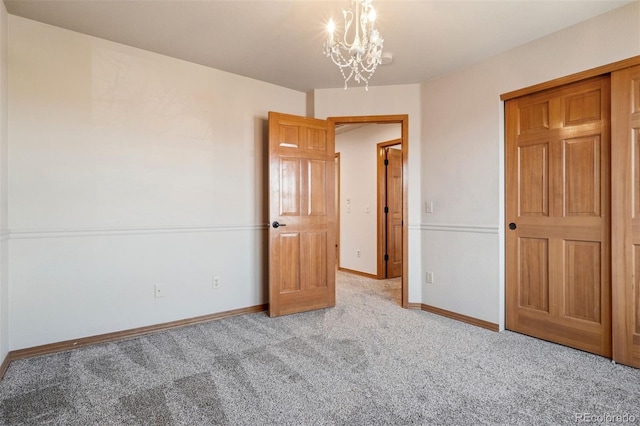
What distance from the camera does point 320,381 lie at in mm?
2039

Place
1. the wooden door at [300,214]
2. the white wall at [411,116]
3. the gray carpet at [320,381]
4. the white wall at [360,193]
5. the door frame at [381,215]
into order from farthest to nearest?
the white wall at [360,193], the door frame at [381,215], the white wall at [411,116], the wooden door at [300,214], the gray carpet at [320,381]

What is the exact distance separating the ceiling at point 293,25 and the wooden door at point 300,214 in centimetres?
68

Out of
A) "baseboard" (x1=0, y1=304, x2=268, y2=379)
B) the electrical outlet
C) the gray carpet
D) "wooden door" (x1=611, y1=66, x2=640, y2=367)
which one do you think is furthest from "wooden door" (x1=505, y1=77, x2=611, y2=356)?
the electrical outlet

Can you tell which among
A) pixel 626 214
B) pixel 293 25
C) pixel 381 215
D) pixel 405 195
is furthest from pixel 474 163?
pixel 381 215

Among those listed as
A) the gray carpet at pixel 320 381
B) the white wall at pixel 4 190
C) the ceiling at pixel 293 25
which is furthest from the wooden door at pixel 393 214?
the white wall at pixel 4 190

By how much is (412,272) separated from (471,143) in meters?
1.45

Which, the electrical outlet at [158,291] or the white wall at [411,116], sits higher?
the white wall at [411,116]

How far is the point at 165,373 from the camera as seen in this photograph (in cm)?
216

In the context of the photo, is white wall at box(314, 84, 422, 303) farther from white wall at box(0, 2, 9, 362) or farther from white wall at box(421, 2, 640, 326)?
white wall at box(0, 2, 9, 362)

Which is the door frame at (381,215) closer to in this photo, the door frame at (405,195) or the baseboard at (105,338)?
the door frame at (405,195)

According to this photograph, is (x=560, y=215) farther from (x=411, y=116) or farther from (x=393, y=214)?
(x=393, y=214)

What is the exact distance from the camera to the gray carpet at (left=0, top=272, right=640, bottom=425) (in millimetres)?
1723

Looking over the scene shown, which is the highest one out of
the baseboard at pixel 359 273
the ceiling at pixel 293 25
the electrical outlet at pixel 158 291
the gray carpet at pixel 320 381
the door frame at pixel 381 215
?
the ceiling at pixel 293 25

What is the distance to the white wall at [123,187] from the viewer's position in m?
2.42
